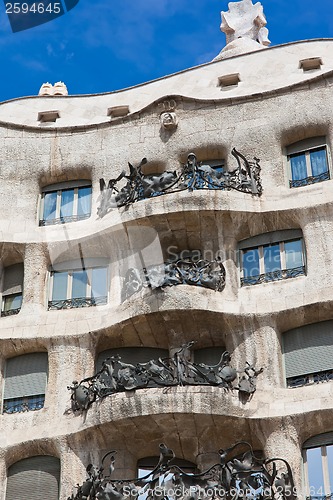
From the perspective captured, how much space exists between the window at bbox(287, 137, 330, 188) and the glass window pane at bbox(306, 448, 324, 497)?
261 inches

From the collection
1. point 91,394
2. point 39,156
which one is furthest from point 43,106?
point 91,394

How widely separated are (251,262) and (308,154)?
3.12m

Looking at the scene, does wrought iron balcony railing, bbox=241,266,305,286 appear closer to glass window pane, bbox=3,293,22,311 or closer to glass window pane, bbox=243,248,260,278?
glass window pane, bbox=243,248,260,278

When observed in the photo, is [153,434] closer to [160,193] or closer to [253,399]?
[253,399]

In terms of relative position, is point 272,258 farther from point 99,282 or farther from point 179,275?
point 99,282

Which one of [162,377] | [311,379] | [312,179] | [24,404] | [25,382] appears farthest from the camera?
[312,179]

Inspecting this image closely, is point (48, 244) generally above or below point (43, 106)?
below

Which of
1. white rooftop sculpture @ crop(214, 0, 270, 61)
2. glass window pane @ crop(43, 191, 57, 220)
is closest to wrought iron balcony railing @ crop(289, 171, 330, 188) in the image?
glass window pane @ crop(43, 191, 57, 220)

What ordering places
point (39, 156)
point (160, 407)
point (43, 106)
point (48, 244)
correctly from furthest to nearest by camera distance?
point (43, 106)
point (39, 156)
point (48, 244)
point (160, 407)

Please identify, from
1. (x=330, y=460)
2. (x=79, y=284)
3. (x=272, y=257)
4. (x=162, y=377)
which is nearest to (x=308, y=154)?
(x=272, y=257)

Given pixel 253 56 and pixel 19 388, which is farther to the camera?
pixel 253 56

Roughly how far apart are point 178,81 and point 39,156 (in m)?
4.36

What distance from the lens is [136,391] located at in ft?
72.5

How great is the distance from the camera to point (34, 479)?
22.6m
